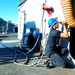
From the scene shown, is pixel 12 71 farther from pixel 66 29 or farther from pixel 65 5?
pixel 65 5

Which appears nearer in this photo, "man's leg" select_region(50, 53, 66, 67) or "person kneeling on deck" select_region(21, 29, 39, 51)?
"man's leg" select_region(50, 53, 66, 67)

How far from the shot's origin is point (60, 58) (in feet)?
19.8

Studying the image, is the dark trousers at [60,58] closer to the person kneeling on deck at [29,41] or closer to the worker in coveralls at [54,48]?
the worker in coveralls at [54,48]

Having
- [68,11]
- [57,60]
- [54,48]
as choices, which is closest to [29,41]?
[54,48]

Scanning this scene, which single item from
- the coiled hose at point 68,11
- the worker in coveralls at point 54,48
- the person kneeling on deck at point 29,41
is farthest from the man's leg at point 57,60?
the person kneeling on deck at point 29,41

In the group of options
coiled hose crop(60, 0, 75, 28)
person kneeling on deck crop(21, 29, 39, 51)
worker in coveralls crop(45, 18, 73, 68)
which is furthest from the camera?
person kneeling on deck crop(21, 29, 39, 51)

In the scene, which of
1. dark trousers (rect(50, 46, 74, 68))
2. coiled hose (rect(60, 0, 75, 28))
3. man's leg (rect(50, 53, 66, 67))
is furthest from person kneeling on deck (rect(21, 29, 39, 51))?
coiled hose (rect(60, 0, 75, 28))

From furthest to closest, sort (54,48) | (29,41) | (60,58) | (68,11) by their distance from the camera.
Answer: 1. (29,41)
2. (54,48)
3. (60,58)
4. (68,11)

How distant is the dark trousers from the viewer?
6031 millimetres

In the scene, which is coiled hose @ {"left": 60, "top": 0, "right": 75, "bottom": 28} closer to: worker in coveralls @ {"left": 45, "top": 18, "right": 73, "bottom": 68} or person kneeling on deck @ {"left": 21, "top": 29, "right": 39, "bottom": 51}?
worker in coveralls @ {"left": 45, "top": 18, "right": 73, "bottom": 68}

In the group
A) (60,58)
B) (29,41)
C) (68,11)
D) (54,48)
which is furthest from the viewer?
(29,41)

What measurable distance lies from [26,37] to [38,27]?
2.67ft

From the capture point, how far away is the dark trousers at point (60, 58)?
6.03 metres

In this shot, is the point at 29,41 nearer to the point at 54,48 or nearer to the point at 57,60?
the point at 54,48
